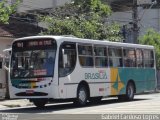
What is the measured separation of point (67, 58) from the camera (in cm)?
2117

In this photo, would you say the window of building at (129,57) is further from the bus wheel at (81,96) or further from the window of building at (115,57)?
the bus wheel at (81,96)

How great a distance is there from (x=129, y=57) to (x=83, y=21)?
8.33 metres

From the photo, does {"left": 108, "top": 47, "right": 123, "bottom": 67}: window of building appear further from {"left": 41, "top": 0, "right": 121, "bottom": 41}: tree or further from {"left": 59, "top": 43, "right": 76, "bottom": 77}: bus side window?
{"left": 41, "top": 0, "right": 121, "bottom": 41}: tree

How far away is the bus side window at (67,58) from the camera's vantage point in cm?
2075

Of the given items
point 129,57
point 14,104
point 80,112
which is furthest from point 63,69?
point 129,57

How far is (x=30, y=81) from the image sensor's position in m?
20.8

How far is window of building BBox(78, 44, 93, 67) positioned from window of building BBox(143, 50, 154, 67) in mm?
6074

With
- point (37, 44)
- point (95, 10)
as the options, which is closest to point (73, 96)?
point (37, 44)

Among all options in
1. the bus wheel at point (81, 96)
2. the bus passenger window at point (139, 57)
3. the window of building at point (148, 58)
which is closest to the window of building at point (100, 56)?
the bus wheel at point (81, 96)

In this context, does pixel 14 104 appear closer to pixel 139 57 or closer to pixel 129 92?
pixel 129 92

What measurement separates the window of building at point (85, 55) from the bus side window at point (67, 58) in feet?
1.83

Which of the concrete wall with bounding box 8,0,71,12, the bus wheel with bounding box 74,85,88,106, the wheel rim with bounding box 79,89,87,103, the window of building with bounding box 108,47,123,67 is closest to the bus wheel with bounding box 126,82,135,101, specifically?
the window of building with bounding box 108,47,123,67

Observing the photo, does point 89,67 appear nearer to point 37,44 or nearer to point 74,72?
point 74,72

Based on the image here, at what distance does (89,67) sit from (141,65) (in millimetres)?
5739
